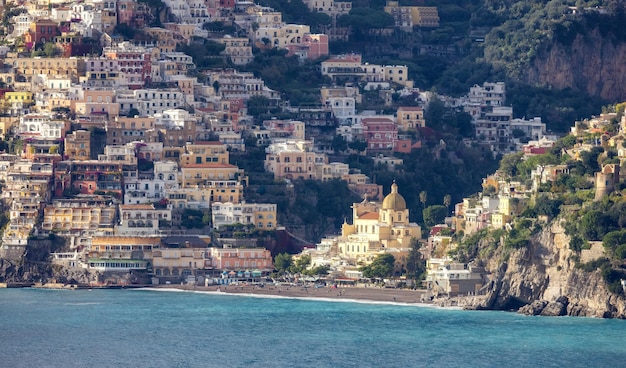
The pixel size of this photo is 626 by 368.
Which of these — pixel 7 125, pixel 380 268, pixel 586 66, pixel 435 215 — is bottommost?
pixel 380 268

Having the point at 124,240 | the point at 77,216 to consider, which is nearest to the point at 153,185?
the point at 77,216

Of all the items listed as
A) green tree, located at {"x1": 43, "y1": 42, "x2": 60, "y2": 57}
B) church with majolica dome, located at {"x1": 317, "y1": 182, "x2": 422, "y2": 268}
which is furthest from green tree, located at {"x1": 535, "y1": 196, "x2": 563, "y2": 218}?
green tree, located at {"x1": 43, "y1": 42, "x2": 60, "y2": 57}

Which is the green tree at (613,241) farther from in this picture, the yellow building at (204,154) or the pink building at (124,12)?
the pink building at (124,12)

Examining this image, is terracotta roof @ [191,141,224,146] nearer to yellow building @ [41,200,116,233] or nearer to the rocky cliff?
yellow building @ [41,200,116,233]

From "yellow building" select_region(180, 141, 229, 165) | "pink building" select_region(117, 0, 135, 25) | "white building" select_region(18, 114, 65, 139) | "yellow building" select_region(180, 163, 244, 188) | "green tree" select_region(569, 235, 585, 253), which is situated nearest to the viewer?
"green tree" select_region(569, 235, 585, 253)

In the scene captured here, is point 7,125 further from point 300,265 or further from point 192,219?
point 300,265

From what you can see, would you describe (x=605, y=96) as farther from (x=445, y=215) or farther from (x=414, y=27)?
(x=445, y=215)

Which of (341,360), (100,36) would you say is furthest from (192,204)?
(341,360)
